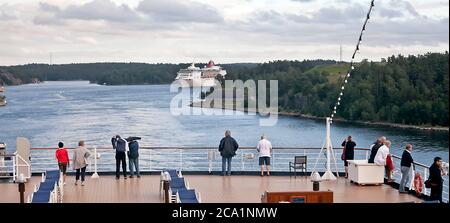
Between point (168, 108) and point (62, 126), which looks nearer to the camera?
point (62, 126)

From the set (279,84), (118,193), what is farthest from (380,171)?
(279,84)

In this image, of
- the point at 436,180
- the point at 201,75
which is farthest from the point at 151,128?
the point at 201,75

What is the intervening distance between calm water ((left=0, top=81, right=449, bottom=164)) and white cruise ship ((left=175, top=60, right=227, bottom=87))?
24843 millimetres

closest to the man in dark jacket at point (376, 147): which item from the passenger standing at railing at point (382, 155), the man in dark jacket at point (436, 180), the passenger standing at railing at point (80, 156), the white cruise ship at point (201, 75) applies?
the passenger standing at railing at point (382, 155)

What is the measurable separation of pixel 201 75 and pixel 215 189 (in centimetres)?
8820

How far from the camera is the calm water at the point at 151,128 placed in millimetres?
39938

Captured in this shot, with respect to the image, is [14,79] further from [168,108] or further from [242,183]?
[168,108]

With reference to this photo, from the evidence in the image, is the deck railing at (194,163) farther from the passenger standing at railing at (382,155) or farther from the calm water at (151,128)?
the calm water at (151,128)

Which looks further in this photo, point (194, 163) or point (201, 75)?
point (201, 75)

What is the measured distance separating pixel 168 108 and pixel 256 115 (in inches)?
413

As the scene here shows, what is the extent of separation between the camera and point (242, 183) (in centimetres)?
1197

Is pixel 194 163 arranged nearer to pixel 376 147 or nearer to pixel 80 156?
pixel 80 156

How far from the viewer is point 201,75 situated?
99.2 m

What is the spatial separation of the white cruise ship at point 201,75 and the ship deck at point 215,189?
81.2m
